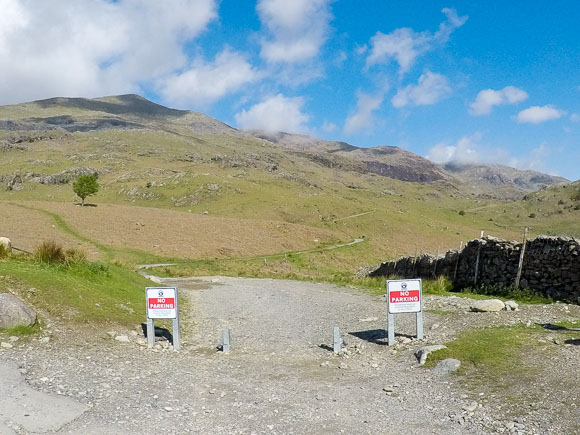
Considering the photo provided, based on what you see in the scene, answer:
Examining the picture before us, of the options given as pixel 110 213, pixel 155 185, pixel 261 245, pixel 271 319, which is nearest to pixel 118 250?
pixel 261 245

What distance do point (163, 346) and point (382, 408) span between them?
23.0 ft

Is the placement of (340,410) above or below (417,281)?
below

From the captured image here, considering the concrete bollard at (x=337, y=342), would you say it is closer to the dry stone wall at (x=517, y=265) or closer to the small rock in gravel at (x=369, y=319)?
the small rock in gravel at (x=369, y=319)

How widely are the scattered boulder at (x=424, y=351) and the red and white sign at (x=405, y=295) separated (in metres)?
1.57

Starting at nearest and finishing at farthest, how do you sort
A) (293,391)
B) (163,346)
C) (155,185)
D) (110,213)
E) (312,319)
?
(293,391), (163,346), (312,319), (110,213), (155,185)

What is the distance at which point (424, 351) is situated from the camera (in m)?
11.5

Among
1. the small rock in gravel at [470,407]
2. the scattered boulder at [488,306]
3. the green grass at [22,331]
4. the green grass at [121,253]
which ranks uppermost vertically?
the green grass at [22,331]

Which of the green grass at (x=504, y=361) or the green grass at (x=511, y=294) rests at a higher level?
the green grass at (x=504, y=361)

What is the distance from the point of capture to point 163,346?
43.8 ft

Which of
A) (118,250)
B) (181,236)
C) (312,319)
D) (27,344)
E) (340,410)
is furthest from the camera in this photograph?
(181,236)

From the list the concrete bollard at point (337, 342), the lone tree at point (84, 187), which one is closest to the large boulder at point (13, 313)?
the concrete bollard at point (337, 342)

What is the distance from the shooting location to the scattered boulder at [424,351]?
36.9 ft

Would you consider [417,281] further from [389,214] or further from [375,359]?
[389,214]

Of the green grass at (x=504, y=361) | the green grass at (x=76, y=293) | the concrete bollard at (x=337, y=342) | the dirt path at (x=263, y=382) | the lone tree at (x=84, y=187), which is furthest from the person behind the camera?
the lone tree at (x=84, y=187)
